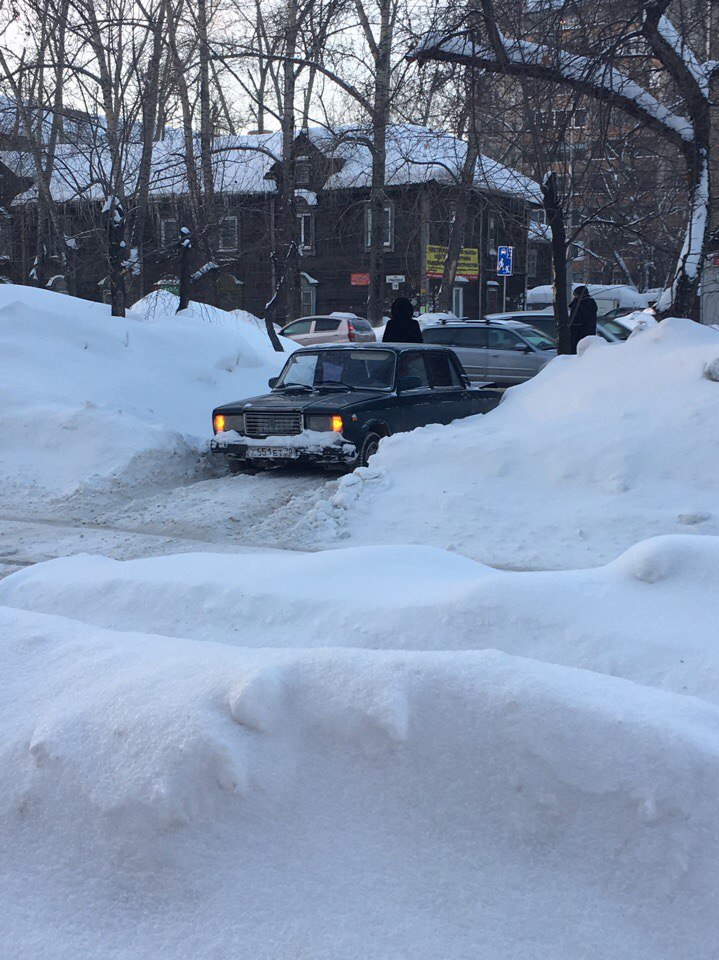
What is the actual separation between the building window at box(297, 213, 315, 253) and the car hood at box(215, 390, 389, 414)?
31.2m

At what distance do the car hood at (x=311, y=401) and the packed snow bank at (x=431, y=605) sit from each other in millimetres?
4557

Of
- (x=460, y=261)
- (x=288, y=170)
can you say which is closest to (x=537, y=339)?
(x=288, y=170)

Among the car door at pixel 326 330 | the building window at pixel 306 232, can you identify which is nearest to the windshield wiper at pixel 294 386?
the car door at pixel 326 330

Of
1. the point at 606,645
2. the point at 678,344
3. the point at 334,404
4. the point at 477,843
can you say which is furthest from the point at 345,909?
the point at 678,344

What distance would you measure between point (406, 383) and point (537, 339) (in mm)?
9081

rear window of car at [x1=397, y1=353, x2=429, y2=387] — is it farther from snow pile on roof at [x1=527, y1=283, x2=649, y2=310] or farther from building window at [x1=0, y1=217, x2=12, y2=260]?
snow pile on roof at [x1=527, y1=283, x2=649, y2=310]

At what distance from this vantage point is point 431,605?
4.47 metres

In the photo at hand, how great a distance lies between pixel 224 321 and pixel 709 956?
20.1 meters

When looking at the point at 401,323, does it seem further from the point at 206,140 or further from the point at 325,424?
the point at 206,140

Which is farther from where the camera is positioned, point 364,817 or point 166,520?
point 166,520

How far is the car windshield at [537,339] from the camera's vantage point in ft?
61.8

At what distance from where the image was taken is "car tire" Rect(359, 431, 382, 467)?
32.8 feet

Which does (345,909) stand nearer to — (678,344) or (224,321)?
(678,344)

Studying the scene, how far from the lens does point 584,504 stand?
332 inches
